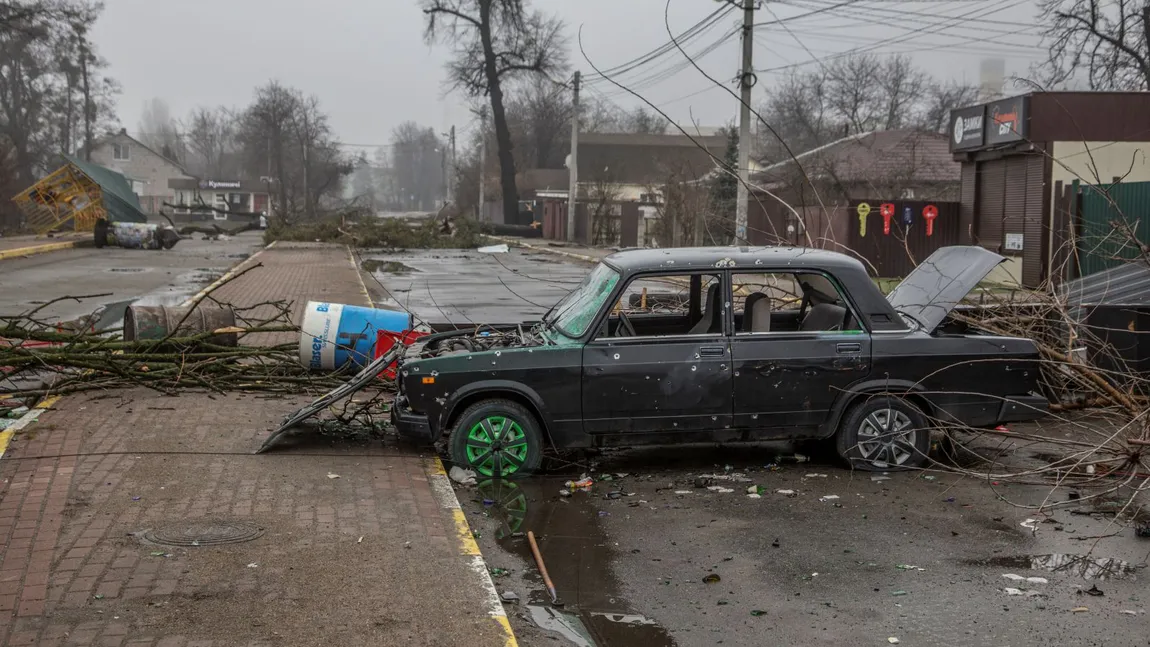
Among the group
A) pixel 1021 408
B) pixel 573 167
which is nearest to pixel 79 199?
pixel 573 167

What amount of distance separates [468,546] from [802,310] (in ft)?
12.2

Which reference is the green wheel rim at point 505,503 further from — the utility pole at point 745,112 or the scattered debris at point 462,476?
the utility pole at point 745,112

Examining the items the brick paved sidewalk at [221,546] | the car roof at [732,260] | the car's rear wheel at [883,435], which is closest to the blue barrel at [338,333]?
the brick paved sidewalk at [221,546]

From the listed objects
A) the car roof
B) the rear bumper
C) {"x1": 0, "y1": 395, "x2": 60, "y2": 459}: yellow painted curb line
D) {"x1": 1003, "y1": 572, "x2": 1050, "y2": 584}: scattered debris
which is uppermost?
the car roof

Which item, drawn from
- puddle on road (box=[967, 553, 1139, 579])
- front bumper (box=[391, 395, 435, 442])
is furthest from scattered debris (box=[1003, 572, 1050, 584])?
front bumper (box=[391, 395, 435, 442])

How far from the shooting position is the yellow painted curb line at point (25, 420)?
290 inches

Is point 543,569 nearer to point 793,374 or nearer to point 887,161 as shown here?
point 793,374

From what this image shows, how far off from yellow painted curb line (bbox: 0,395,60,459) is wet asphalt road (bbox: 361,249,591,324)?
13.2 feet

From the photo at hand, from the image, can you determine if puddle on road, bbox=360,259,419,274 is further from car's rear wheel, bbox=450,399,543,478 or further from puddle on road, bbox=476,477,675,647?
puddle on road, bbox=476,477,675,647

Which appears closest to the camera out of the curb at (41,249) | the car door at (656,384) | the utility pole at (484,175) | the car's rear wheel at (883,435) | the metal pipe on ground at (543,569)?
the metal pipe on ground at (543,569)

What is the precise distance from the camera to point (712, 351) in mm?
6910

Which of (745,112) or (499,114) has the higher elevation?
(499,114)

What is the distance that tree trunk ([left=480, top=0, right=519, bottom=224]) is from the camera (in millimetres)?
61250

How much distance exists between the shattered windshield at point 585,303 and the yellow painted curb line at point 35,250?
2799cm
